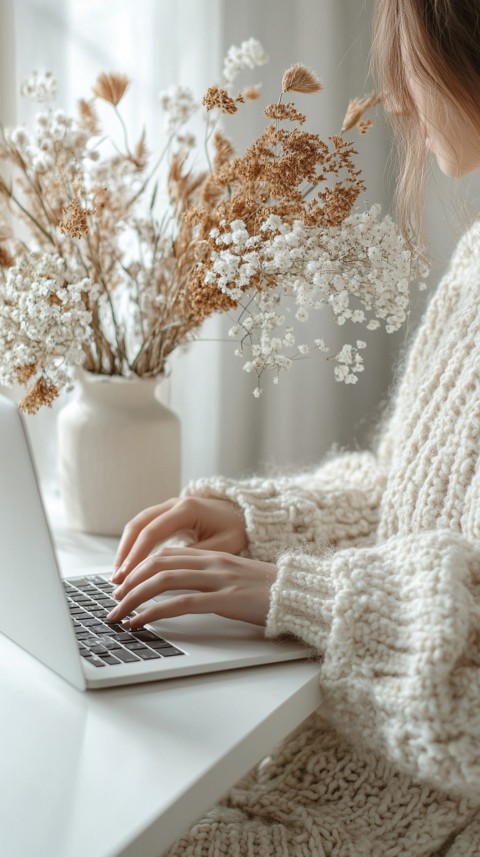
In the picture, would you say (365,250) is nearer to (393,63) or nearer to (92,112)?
(393,63)

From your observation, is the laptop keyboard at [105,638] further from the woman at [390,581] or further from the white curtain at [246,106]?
the white curtain at [246,106]

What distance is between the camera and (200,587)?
0.75 metres

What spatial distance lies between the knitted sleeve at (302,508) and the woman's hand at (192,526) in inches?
0.6

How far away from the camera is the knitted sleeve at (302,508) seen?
0.91 meters

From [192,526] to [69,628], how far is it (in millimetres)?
326

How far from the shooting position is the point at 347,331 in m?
1.43

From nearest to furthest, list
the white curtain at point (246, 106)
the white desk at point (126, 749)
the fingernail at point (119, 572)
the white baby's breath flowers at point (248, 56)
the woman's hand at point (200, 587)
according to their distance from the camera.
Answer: the white desk at point (126, 749), the woman's hand at point (200, 587), the fingernail at point (119, 572), the white baby's breath flowers at point (248, 56), the white curtain at point (246, 106)

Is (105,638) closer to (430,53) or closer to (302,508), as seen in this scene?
(302,508)

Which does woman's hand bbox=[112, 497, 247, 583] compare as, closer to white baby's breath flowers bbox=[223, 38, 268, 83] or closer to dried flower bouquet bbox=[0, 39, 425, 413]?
dried flower bouquet bbox=[0, 39, 425, 413]

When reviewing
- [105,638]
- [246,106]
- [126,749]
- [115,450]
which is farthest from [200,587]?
[246,106]

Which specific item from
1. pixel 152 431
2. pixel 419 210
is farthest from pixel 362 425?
pixel 419 210

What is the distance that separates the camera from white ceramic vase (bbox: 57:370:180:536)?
44.9 inches

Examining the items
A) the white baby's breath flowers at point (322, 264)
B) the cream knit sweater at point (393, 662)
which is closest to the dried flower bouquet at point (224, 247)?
the white baby's breath flowers at point (322, 264)

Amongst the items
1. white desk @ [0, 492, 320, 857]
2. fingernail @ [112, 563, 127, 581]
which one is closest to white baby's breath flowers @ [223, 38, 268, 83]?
fingernail @ [112, 563, 127, 581]
